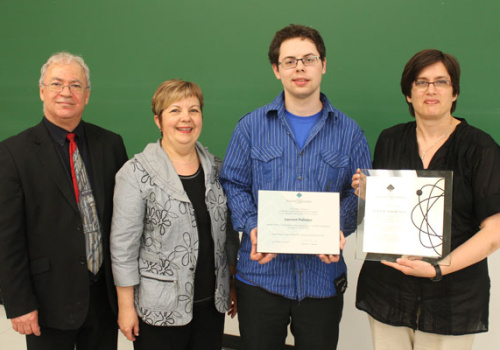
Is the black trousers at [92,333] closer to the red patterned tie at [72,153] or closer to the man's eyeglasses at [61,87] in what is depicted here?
the red patterned tie at [72,153]

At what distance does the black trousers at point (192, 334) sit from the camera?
1.56 meters

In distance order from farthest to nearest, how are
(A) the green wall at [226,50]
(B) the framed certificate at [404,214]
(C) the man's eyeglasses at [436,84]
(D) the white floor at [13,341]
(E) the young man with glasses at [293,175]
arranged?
(D) the white floor at [13,341] → (A) the green wall at [226,50] → (E) the young man with glasses at [293,175] → (C) the man's eyeglasses at [436,84] → (B) the framed certificate at [404,214]

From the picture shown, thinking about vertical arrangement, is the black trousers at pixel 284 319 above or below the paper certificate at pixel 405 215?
below

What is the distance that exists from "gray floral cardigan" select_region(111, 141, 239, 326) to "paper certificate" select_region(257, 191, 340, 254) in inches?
12.3

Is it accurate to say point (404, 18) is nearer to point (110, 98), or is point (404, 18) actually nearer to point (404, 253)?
point (404, 253)

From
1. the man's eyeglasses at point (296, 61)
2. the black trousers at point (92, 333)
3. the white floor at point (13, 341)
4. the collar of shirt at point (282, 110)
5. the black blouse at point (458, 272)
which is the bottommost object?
the white floor at point (13, 341)

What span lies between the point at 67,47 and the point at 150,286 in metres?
1.86

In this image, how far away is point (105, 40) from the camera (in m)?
2.50

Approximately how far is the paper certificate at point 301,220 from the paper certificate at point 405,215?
12cm

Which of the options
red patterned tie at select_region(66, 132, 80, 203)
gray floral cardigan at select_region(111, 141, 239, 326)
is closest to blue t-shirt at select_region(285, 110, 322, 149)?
gray floral cardigan at select_region(111, 141, 239, 326)

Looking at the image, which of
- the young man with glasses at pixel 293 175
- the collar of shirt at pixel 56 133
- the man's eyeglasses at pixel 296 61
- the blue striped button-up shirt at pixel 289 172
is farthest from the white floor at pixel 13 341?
the man's eyeglasses at pixel 296 61

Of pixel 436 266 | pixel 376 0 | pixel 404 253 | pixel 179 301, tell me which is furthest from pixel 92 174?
pixel 376 0

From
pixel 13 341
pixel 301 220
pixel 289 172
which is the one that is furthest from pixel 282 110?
pixel 13 341

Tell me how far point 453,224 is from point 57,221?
1.46 metres
